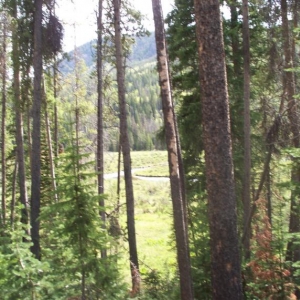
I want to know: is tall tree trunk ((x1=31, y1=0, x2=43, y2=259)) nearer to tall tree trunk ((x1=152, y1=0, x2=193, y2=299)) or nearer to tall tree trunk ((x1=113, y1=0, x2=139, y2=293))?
tall tree trunk ((x1=113, y1=0, x2=139, y2=293))

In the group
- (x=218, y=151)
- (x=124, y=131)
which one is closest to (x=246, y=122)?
(x=124, y=131)

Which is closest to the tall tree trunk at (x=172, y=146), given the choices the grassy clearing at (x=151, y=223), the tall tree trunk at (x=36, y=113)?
the grassy clearing at (x=151, y=223)

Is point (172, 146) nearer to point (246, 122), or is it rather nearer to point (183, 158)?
point (246, 122)

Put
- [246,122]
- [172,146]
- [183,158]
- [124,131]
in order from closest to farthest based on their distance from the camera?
1. [172,146]
2. [246,122]
3. [124,131]
4. [183,158]

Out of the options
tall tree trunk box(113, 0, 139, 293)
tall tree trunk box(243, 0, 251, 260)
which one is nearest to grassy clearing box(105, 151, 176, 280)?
tall tree trunk box(113, 0, 139, 293)

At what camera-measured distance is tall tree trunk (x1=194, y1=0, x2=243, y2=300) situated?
512 cm

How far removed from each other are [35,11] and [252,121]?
788 centimetres

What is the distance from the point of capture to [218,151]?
205 inches

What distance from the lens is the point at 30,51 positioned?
11734 millimetres

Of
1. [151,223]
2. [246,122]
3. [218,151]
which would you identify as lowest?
[151,223]

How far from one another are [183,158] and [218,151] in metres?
7.52

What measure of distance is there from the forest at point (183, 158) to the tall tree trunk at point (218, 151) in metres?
0.02

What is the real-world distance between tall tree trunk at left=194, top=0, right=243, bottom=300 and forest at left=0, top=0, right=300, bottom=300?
16 millimetres

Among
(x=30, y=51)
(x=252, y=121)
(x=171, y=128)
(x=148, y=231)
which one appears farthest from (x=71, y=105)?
(x=148, y=231)
